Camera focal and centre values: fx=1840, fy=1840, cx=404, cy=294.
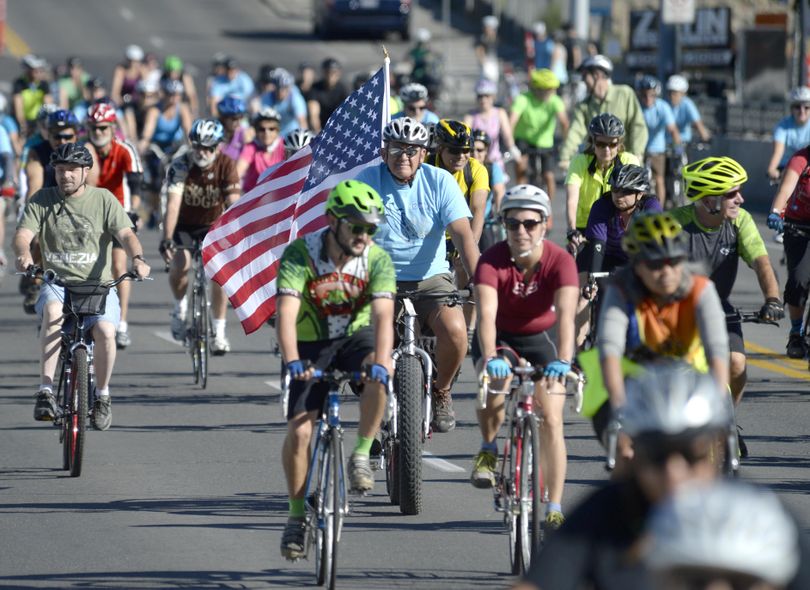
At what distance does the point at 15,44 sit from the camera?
53.1m

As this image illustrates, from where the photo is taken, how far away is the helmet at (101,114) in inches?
577

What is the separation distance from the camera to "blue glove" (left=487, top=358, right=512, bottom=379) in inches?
313

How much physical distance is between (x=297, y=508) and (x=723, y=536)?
449 cm

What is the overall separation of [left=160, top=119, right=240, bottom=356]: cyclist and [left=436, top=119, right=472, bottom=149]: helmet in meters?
2.24

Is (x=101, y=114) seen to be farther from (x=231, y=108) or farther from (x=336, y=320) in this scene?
(x=336, y=320)

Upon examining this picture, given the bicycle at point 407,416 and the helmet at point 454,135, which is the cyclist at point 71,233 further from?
the helmet at point 454,135

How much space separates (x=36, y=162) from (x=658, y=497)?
12.5 meters

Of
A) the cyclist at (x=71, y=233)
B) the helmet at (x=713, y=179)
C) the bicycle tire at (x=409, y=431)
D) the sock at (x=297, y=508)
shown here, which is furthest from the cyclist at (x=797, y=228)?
the sock at (x=297, y=508)

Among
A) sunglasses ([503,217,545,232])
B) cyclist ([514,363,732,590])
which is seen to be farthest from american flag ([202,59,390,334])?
cyclist ([514,363,732,590])

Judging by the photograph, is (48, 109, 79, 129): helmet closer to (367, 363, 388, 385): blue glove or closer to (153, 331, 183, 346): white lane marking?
(153, 331, 183, 346): white lane marking

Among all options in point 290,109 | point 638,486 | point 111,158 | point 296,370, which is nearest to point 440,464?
point 296,370

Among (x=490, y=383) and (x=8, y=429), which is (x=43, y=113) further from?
(x=490, y=383)

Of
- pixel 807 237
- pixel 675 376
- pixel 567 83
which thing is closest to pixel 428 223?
pixel 807 237

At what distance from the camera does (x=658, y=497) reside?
4230mm
